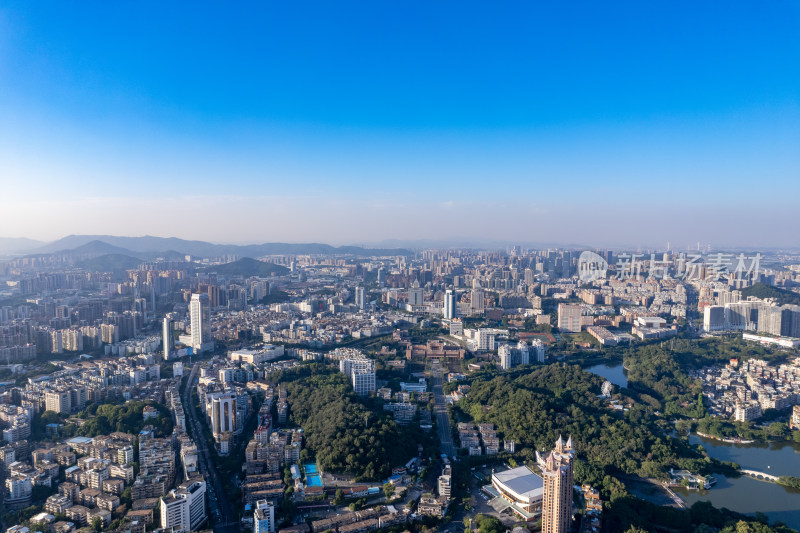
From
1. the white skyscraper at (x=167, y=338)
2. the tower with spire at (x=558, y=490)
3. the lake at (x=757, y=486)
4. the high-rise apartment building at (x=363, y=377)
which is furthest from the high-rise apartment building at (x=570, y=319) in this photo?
the tower with spire at (x=558, y=490)

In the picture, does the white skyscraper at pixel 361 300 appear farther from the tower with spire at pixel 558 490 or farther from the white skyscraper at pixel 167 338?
the tower with spire at pixel 558 490

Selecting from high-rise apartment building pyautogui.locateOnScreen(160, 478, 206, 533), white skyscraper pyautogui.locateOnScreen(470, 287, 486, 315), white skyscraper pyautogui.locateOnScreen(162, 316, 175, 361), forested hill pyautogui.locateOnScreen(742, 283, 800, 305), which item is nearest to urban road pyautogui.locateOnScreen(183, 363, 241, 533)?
high-rise apartment building pyautogui.locateOnScreen(160, 478, 206, 533)

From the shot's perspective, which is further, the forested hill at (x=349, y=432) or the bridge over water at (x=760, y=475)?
the bridge over water at (x=760, y=475)

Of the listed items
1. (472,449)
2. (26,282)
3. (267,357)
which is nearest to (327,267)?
(26,282)

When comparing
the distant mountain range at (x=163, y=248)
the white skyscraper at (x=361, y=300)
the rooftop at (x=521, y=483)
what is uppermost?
the distant mountain range at (x=163, y=248)

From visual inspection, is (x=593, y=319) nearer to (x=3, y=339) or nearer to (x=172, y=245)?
(x=3, y=339)

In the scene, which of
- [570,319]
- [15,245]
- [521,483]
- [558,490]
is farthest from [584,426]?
[15,245]

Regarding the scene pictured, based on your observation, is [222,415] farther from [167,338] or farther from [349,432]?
[167,338]

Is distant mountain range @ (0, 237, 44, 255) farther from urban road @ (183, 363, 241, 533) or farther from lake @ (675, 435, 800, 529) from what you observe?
lake @ (675, 435, 800, 529)
